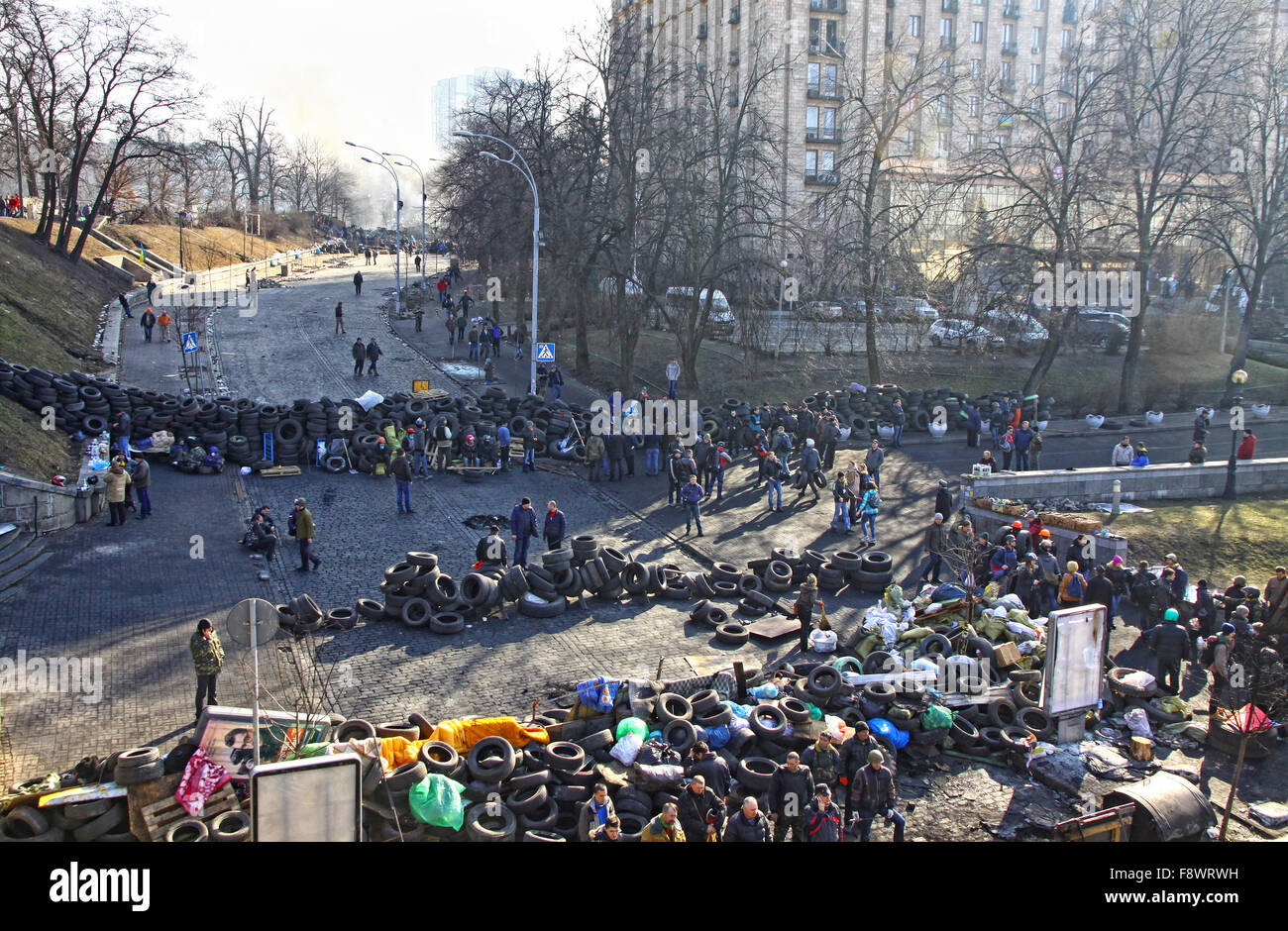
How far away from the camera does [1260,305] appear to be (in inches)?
1992

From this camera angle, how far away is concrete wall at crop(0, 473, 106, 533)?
53.8 feet

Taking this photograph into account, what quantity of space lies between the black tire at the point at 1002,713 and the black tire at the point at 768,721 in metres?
2.88

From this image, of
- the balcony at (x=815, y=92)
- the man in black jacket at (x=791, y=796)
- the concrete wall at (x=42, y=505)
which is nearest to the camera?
the man in black jacket at (x=791, y=796)

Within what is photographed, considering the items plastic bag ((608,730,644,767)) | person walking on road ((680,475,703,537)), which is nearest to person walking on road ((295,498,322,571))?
person walking on road ((680,475,703,537))

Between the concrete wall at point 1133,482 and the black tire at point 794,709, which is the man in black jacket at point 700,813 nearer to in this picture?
the black tire at point 794,709

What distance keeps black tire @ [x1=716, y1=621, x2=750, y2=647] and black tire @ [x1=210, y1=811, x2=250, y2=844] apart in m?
7.45

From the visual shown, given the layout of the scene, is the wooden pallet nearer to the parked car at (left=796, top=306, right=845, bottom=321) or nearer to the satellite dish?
the satellite dish

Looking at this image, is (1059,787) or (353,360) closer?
(1059,787)

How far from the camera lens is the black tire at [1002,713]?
38.2ft

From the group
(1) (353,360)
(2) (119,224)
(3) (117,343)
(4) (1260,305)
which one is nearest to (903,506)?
(1) (353,360)

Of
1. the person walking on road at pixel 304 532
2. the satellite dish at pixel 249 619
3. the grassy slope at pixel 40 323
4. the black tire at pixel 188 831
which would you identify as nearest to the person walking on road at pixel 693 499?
the person walking on road at pixel 304 532

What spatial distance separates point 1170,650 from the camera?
42.4 feet
